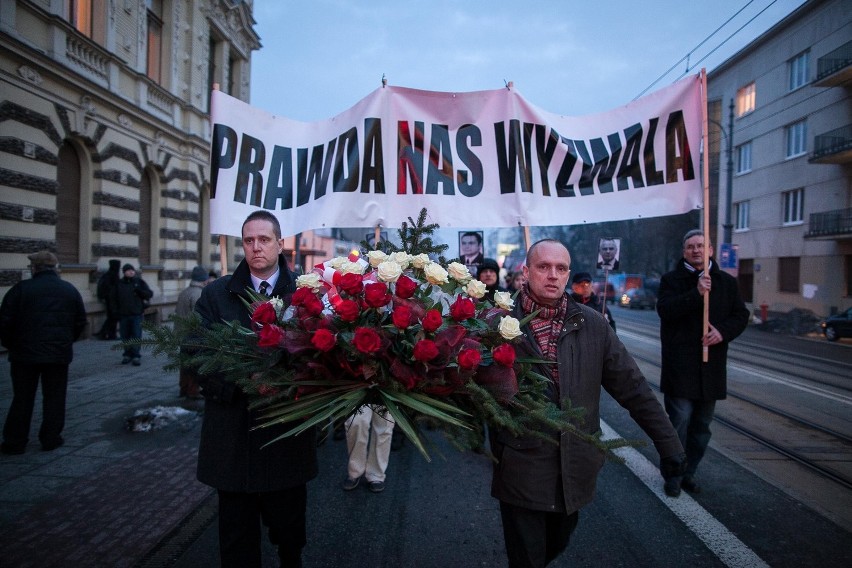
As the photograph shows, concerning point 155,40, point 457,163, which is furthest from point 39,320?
point 155,40

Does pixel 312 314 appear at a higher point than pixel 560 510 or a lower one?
higher

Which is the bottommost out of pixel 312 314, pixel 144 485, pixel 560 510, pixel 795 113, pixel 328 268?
pixel 144 485

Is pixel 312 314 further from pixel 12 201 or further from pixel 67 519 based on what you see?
pixel 12 201

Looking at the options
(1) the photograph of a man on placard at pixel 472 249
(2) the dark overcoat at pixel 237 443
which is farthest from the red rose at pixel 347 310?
(1) the photograph of a man on placard at pixel 472 249

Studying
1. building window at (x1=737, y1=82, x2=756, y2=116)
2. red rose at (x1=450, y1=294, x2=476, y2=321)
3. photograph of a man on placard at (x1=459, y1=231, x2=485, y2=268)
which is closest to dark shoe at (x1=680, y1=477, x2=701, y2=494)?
red rose at (x1=450, y1=294, x2=476, y2=321)

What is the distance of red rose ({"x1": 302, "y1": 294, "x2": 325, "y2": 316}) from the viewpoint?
5.92ft

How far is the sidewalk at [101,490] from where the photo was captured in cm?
320

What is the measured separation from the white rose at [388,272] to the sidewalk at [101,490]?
8.41 feet

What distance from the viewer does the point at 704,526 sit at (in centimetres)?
349

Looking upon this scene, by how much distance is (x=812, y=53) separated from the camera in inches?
914

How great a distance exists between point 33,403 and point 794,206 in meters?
30.5

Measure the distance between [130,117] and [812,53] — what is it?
28.5 m

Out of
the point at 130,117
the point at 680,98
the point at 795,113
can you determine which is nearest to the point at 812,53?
the point at 795,113

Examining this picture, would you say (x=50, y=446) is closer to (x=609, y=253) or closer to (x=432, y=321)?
(x=432, y=321)
